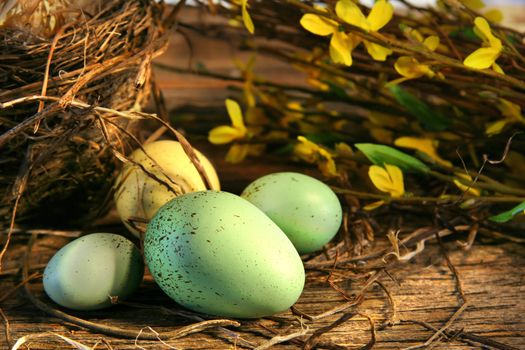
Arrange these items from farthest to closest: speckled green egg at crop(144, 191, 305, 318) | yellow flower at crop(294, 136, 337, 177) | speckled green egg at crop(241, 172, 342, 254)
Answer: yellow flower at crop(294, 136, 337, 177), speckled green egg at crop(241, 172, 342, 254), speckled green egg at crop(144, 191, 305, 318)

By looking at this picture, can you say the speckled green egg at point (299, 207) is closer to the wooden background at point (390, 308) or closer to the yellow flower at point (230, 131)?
the wooden background at point (390, 308)

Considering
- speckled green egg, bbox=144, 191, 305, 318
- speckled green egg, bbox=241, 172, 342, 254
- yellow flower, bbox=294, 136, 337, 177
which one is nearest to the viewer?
speckled green egg, bbox=144, 191, 305, 318

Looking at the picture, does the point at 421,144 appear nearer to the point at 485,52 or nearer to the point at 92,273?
the point at 485,52

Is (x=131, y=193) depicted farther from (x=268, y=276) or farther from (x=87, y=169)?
(x=268, y=276)

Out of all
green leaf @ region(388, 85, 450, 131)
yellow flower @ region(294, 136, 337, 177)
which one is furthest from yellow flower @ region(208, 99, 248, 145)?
green leaf @ region(388, 85, 450, 131)

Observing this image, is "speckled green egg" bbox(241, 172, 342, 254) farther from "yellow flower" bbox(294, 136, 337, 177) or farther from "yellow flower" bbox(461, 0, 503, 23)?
"yellow flower" bbox(461, 0, 503, 23)

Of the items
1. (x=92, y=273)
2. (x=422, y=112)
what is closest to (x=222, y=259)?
(x=92, y=273)

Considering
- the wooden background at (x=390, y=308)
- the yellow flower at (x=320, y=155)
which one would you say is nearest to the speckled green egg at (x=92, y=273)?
the wooden background at (x=390, y=308)
